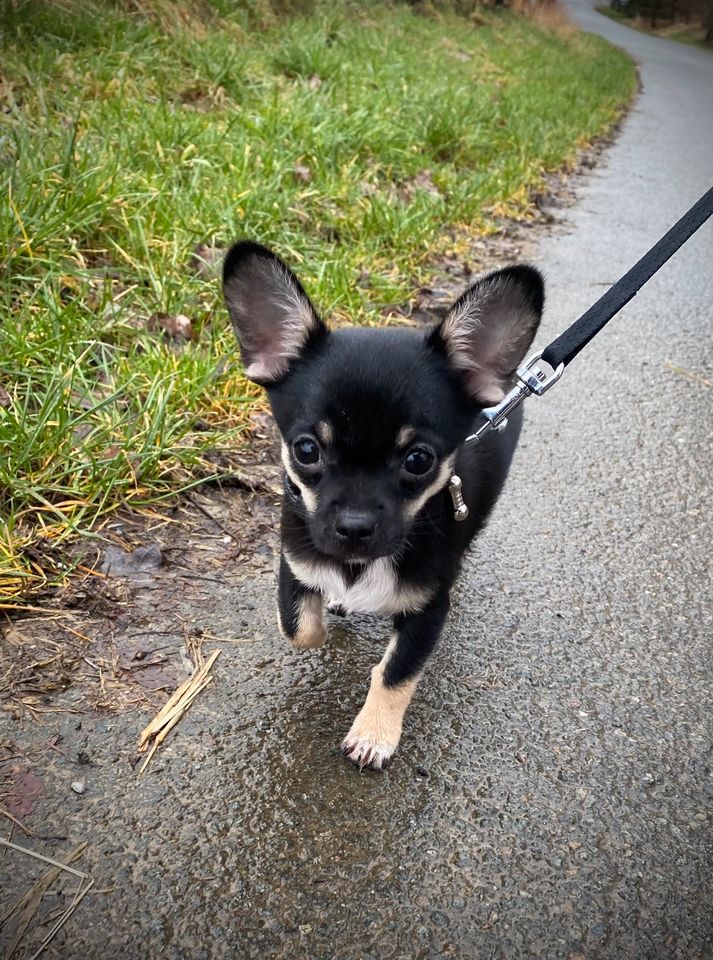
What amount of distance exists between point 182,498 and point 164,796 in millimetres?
1176

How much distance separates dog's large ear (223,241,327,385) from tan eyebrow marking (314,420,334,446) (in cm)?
26

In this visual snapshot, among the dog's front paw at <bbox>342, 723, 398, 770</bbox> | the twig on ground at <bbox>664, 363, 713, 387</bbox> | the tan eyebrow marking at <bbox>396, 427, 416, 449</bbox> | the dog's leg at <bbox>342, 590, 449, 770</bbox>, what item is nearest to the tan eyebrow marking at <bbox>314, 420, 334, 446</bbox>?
the tan eyebrow marking at <bbox>396, 427, 416, 449</bbox>

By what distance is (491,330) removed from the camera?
1.98m

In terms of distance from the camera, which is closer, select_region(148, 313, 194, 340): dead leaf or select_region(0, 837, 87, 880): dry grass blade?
select_region(0, 837, 87, 880): dry grass blade

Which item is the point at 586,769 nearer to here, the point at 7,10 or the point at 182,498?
the point at 182,498

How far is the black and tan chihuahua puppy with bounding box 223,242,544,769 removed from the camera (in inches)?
70.4

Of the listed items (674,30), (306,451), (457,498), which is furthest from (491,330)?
(674,30)

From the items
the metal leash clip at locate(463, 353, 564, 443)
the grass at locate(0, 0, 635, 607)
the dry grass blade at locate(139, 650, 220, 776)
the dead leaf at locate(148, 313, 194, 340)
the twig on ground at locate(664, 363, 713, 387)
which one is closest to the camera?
the dry grass blade at locate(139, 650, 220, 776)

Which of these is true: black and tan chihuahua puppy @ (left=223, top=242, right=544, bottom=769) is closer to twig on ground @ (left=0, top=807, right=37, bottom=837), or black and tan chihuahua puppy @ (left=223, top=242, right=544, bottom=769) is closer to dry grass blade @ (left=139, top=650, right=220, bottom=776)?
dry grass blade @ (left=139, top=650, right=220, bottom=776)

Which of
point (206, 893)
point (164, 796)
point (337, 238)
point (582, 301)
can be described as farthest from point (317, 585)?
point (582, 301)

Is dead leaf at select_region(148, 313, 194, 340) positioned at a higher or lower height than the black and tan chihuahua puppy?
lower

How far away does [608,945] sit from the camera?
5.09ft

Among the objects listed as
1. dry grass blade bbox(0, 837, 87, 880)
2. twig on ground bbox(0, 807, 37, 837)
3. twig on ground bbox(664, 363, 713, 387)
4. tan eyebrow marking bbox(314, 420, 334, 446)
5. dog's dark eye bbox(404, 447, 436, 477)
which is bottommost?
Result: twig on ground bbox(0, 807, 37, 837)

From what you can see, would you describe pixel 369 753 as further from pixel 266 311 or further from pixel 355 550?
pixel 266 311
